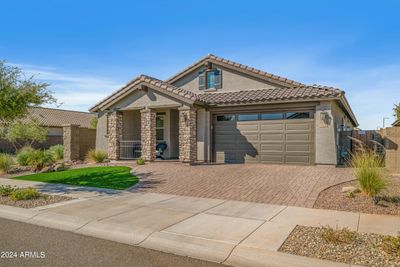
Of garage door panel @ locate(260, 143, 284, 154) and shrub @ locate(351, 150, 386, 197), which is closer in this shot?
shrub @ locate(351, 150, 386, 197)

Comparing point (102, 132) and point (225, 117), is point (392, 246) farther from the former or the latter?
point (102, 132)

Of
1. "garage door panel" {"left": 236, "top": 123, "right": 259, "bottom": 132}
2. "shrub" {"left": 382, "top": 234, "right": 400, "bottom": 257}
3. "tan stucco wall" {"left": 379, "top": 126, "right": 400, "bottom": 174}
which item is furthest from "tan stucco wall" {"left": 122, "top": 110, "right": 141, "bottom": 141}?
"shrub" {"left": 382, "top": 234, "right": 400, "bottom": 257}

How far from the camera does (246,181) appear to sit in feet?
38.6

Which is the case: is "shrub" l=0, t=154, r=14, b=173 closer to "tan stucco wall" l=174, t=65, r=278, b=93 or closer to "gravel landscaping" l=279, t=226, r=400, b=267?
"tan stucco wall" l=174, t=65, r=278, b=93

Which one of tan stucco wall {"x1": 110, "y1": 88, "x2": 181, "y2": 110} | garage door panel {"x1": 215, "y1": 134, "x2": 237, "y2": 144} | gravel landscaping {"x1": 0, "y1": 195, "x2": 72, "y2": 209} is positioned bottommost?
gravel landscaping {"x1": 0, "y1": 195, "x2": 72, "y2": 209}

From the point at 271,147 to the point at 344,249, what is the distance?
11217 mm

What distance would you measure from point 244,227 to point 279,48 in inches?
425

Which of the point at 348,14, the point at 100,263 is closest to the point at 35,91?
the point at 100,263

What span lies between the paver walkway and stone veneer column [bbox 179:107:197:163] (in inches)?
288

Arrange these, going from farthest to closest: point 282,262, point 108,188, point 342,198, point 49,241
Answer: point 108,188
point 342,198
point 49,241
point 282,262

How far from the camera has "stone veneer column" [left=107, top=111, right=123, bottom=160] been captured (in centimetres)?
1905

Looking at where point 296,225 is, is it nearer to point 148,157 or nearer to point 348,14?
point 348,14

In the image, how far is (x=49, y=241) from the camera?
19.2 feet

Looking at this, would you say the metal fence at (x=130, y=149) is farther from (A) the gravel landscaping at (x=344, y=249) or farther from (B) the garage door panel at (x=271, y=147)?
(A) the gravel landscaping at (x=344, y=249)
